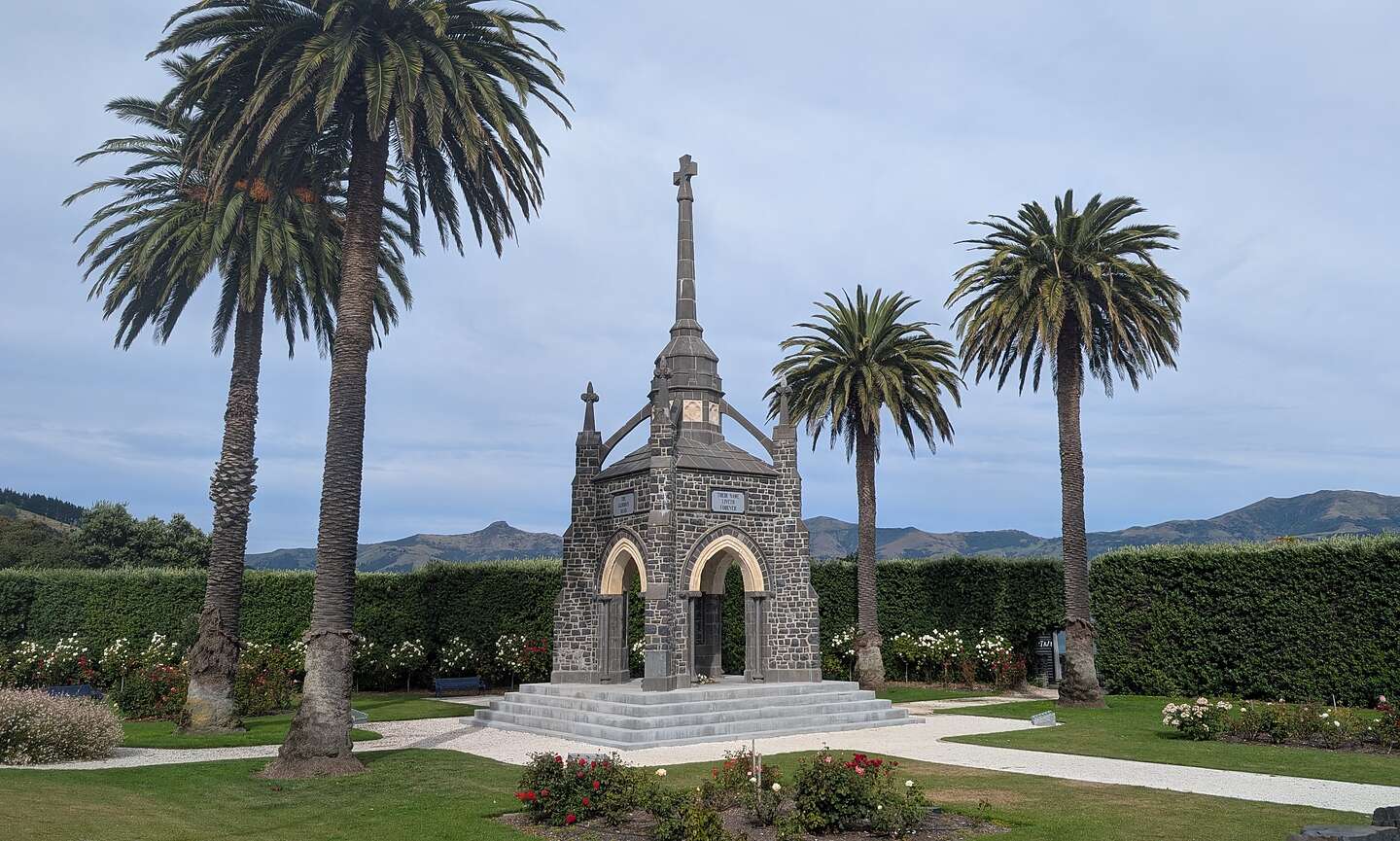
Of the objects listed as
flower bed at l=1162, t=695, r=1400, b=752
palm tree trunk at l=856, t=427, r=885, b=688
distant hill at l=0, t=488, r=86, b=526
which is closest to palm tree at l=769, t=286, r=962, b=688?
palm tree trunk at l=856, t=427, r=885, b=688

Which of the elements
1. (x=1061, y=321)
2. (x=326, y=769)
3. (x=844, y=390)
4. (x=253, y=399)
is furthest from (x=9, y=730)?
(x=1061, y=321)

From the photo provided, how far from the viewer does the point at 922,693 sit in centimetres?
2922

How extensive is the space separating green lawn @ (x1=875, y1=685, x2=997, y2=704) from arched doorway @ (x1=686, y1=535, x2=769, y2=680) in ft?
17.8

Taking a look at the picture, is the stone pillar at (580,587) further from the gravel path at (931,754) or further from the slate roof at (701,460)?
the gravel path at (931,754)

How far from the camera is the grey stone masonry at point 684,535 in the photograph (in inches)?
861

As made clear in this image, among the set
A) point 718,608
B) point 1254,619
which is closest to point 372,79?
→ point 718,608

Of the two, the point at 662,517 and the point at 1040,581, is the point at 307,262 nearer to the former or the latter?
the point at 662,517

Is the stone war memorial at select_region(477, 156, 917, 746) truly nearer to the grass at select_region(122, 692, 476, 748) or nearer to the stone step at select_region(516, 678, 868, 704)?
the stone step at select_region(516, 678, 868, 704)

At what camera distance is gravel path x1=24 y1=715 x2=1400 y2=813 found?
41.8 ft

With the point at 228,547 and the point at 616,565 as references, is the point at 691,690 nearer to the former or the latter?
the point at 616,565

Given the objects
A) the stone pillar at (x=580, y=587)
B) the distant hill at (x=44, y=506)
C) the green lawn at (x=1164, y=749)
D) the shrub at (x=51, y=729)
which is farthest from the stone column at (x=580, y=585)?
the distant hill at (x=44, y=506)

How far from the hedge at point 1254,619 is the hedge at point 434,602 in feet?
9.60

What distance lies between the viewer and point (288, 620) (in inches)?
1171

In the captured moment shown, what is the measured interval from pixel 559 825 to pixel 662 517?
425 inches
